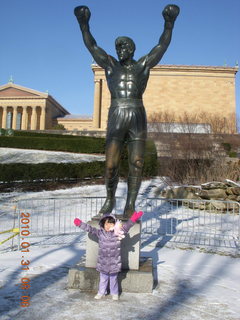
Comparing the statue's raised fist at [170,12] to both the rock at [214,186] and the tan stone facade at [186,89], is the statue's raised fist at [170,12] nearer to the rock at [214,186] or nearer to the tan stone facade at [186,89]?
the rock at [214,186]

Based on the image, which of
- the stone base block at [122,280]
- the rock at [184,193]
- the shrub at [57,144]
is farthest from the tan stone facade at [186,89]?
the stone base block at [122,280]

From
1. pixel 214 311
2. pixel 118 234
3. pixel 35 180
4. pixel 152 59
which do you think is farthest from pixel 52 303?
pixel 35 180

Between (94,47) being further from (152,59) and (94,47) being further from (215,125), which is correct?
(215,125)

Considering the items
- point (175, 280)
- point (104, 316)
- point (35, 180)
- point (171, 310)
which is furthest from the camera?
point (35, 180)

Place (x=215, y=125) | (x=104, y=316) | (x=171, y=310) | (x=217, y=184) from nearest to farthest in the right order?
(x=104, y=316) < (x=171, y=310) < (x=217, y=184) < (x=215, y=125)

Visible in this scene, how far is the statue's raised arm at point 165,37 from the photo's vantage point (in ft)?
12.6

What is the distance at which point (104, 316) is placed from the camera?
2.74 meters

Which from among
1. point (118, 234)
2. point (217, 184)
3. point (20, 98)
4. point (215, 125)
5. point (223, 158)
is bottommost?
point (118, 234)

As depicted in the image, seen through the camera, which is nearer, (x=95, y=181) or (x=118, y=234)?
(x=118, y=234)

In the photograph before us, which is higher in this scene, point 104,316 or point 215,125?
point 215,125

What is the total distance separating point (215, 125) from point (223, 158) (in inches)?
383

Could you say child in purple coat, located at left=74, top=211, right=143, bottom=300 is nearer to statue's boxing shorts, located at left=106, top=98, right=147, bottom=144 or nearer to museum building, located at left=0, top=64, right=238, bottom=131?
statue's boxing shorts, located at left=106, top=98, right=147, bottom=144

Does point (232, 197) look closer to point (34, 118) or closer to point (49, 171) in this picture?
point (49, 171)

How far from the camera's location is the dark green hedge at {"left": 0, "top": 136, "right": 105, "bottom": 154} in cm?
2298
